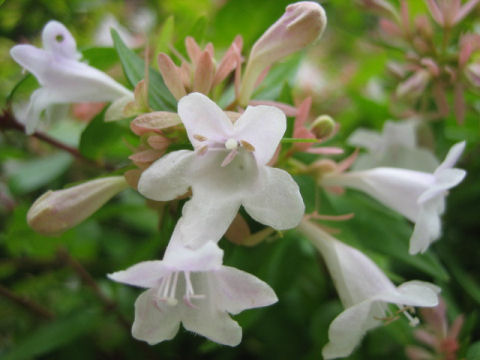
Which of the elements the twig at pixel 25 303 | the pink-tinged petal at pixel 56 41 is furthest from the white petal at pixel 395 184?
the twig at pixel 25 303

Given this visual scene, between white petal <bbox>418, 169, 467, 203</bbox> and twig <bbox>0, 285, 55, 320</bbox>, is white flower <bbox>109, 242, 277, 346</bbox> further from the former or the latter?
twig <bbox>0, 285, 55, 320</bbox>

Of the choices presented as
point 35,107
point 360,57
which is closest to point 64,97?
point 35,107

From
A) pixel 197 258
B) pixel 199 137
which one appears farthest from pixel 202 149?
pixel 197 258

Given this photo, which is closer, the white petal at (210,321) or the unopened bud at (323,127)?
the white petal at (210,321)

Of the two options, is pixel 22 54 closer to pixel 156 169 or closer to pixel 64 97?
pixel 64 97

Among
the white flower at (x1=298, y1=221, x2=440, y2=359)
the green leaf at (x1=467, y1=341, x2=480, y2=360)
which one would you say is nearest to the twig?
the white flower at (x1=298, y1=221, x2=440, y2=359)

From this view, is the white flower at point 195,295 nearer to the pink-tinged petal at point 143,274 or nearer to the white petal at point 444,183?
the pink-tinged petal at point 143,274
